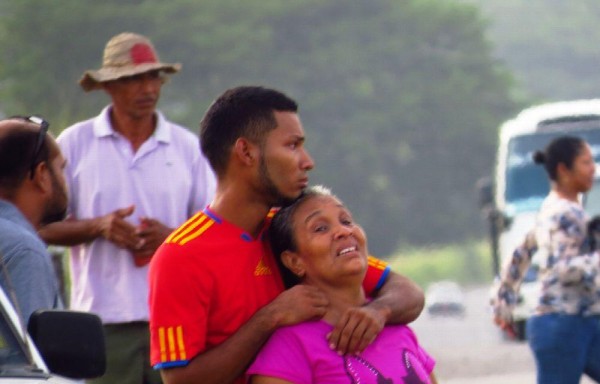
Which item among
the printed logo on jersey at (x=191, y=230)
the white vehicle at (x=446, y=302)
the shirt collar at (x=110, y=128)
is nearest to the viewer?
the printed logo on jersey at (x=191, y=230)

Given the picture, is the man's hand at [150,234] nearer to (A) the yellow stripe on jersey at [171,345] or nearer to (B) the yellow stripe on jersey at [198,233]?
(B) the yellow stripe on jersey at [198,233]

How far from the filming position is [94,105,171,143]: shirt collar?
7.38 meters

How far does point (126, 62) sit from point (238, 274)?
290 centimetres

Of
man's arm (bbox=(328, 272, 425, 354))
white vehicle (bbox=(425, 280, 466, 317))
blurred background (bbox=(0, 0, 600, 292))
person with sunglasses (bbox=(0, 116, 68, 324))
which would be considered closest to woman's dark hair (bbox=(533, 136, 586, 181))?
person with sunglasses (bbox=(0, 116, 68, 324))

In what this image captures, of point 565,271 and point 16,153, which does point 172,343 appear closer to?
point 16,153

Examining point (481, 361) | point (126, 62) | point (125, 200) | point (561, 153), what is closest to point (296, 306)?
point (125, 200)

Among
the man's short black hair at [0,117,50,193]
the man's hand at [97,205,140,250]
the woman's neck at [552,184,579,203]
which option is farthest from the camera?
the woman's neck at [552,184,579,203]

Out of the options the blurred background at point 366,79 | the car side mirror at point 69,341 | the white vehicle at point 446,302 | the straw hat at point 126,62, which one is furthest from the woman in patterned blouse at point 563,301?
the blurred background at point 366,79

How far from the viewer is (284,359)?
4828 mm

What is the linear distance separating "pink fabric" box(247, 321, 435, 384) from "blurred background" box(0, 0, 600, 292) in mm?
56742

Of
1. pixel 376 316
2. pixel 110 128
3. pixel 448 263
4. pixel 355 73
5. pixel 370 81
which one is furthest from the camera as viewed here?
pixel 448 263

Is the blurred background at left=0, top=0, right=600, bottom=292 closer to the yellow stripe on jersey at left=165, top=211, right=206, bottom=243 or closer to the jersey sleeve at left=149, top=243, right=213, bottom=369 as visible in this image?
the yellow stripe on jersey at left=165, top=211, right=206, bottom=243

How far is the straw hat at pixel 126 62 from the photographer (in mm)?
7551

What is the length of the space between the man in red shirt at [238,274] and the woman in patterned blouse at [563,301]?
3.65 metres
